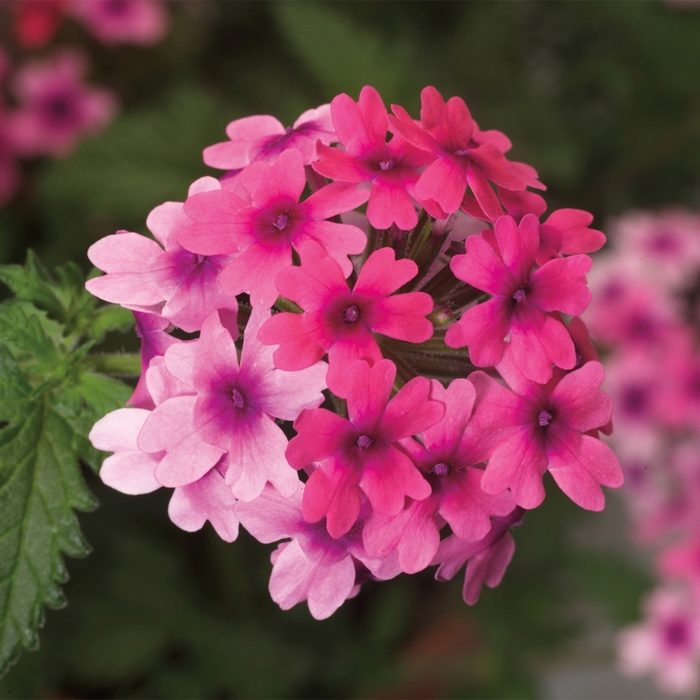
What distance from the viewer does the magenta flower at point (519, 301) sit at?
1.75ft

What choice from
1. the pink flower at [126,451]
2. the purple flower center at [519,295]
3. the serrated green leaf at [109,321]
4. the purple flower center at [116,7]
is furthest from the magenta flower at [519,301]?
the purple flower center at [116,7]

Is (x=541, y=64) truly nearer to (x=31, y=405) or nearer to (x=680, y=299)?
(x=680, y=299)

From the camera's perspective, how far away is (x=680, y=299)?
1644mm

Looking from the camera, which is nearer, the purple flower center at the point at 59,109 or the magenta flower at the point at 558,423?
the magenta flower at the point at 558,423

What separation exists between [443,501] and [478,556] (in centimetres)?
9

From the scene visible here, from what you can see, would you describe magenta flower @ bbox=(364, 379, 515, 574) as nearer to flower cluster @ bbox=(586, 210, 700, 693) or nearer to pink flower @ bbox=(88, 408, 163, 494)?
pink flower @ bbox=(88, 408, 163, 494)

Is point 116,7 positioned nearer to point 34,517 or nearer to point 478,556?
point 34,517

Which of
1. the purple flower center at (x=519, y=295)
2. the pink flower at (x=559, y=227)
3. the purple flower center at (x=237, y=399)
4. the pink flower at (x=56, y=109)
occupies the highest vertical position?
the pink flower at (x=559, y=227)

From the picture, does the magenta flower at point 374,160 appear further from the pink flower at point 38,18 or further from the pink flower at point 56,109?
the pink flower at point 38,18

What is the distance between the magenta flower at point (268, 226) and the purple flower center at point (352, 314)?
0.08ft

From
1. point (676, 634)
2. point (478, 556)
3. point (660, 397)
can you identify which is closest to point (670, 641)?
point (676, 634)

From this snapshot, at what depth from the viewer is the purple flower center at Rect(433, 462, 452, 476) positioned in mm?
528

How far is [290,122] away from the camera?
1.38m

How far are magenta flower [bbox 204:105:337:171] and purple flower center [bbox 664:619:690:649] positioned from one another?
1.41 meters
